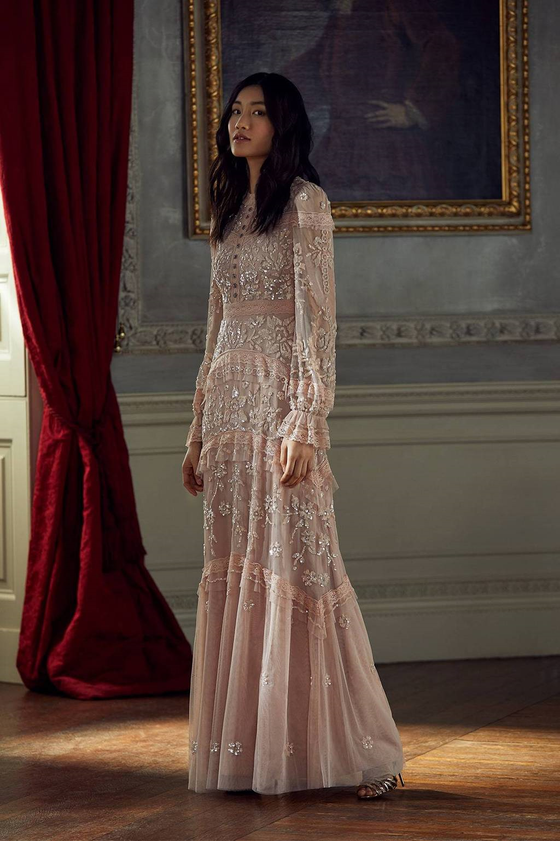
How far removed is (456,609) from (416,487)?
1.58 feet

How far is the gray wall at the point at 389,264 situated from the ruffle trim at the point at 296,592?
66.4 inches

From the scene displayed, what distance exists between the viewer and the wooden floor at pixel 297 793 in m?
2.67

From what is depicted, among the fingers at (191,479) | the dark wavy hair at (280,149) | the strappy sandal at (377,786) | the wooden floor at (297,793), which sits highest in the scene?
the dark wavy hair at (280,149)

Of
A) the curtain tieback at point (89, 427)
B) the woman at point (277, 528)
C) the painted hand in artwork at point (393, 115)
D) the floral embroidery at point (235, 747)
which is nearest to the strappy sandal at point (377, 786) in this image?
the woman at point (277, 528)

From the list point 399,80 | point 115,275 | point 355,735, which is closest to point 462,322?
point 399,80

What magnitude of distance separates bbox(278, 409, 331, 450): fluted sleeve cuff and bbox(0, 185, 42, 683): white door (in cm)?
172

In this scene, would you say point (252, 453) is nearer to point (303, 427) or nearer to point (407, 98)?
point (303, 427)

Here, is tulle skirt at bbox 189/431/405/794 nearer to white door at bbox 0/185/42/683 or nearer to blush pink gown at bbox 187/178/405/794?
blush pink gown at bbox 187/178/405/794

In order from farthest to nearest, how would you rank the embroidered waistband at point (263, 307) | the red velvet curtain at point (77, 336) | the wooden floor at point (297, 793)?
the red velvet curtain at point (77, 336), the embroidered waistband at point (263, 307), the wooden floor at point (297, 793)

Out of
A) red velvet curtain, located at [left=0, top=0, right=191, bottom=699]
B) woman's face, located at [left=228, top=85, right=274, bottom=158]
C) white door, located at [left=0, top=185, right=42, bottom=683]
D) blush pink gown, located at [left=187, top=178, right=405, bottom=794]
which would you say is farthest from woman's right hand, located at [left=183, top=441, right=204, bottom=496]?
white door, located at [left=0, top=185, right=42, bottom=683]

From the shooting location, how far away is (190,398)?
174 inches

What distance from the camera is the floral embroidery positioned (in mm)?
2811

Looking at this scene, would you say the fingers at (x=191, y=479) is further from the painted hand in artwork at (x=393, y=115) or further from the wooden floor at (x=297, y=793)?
the painted hand in artwork at (x=393, y=115)

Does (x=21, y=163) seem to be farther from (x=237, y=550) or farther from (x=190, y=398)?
(x=237, y=550)
